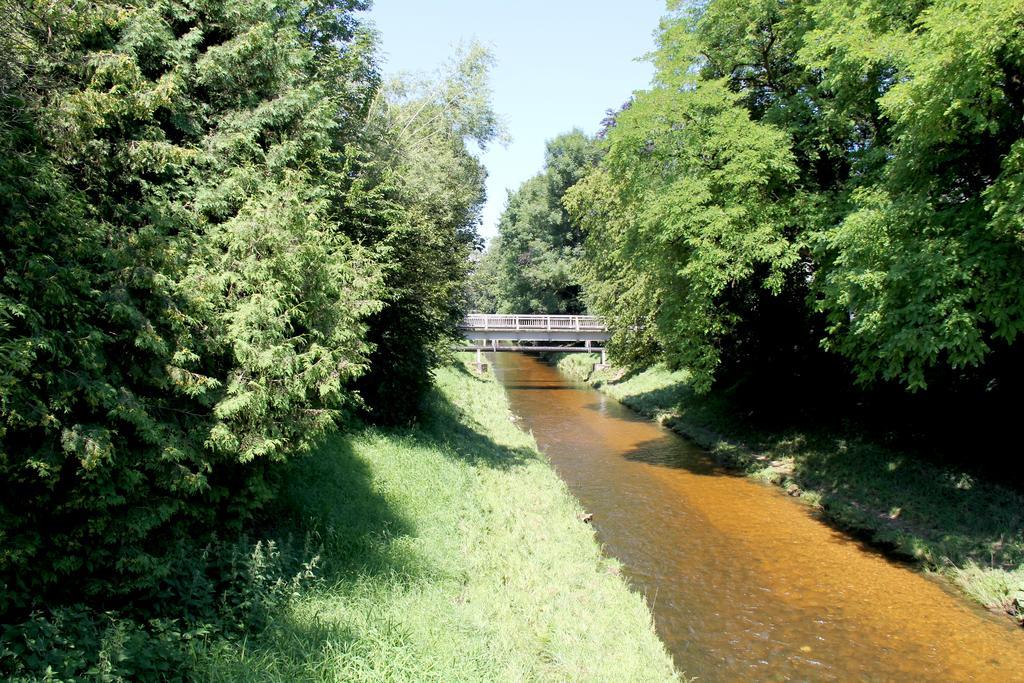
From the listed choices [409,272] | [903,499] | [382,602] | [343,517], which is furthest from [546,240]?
[382,602]

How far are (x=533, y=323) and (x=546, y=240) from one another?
15.1m

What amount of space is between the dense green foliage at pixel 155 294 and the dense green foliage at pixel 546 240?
40815 mm

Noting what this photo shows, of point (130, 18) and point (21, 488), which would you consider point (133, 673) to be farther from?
point (130, 18)

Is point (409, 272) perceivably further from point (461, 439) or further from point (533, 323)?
point (533, 323)

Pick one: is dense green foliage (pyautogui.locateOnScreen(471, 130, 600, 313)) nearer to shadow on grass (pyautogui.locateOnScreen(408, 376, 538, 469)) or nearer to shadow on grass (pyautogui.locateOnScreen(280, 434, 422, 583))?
shadow on grass (pyautogui.locateOnScreen(408, 376, 538, 469))

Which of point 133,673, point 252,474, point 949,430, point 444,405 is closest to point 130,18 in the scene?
point 252,474

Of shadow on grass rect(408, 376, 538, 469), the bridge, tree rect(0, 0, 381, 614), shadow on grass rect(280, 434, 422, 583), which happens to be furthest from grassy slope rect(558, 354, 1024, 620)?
the bridge

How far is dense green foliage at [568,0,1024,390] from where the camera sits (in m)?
10.3

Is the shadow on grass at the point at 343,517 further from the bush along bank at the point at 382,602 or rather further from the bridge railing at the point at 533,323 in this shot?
the bridge railing at the point at 533,323

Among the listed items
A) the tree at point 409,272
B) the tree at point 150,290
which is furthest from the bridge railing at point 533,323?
the tree at point 150,290

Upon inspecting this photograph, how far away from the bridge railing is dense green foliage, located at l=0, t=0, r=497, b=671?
31268 mm

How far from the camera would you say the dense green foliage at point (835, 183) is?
1029cm

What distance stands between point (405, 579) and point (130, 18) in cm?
775

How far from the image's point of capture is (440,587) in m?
8.09
